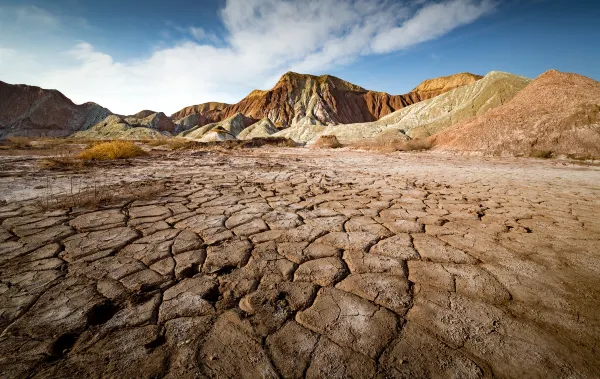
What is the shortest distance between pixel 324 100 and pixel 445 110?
3783 cm

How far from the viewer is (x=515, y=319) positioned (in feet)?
3.79

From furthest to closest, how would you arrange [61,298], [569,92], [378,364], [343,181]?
[569,92] → [343,181] → [61,298] → [378,364]

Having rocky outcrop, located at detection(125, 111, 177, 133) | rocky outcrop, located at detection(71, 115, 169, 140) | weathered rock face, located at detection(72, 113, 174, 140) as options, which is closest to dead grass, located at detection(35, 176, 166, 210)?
weathered rock face, located at detection(72, 113, 174, 140)

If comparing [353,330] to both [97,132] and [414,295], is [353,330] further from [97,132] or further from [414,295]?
[97,132]

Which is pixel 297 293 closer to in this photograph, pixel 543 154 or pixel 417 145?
pixel 543 154

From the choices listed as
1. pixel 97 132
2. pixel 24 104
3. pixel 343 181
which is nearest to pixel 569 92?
pixel 343 181

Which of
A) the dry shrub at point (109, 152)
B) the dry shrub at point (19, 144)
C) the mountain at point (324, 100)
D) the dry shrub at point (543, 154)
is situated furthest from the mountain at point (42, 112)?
the dry shrub at point (543, 154)

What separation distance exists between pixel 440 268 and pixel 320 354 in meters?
1.02

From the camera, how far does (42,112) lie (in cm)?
5688

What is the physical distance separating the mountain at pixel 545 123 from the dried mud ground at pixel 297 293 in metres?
9.74

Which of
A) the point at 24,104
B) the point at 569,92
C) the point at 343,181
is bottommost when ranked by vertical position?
the point at 343,181

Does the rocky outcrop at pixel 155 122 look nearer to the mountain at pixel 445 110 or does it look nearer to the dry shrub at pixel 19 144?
the dry shrub at pixel 19 144

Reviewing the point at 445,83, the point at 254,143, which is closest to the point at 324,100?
the point at 445,83

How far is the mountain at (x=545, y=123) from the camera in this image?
9.24 meters
